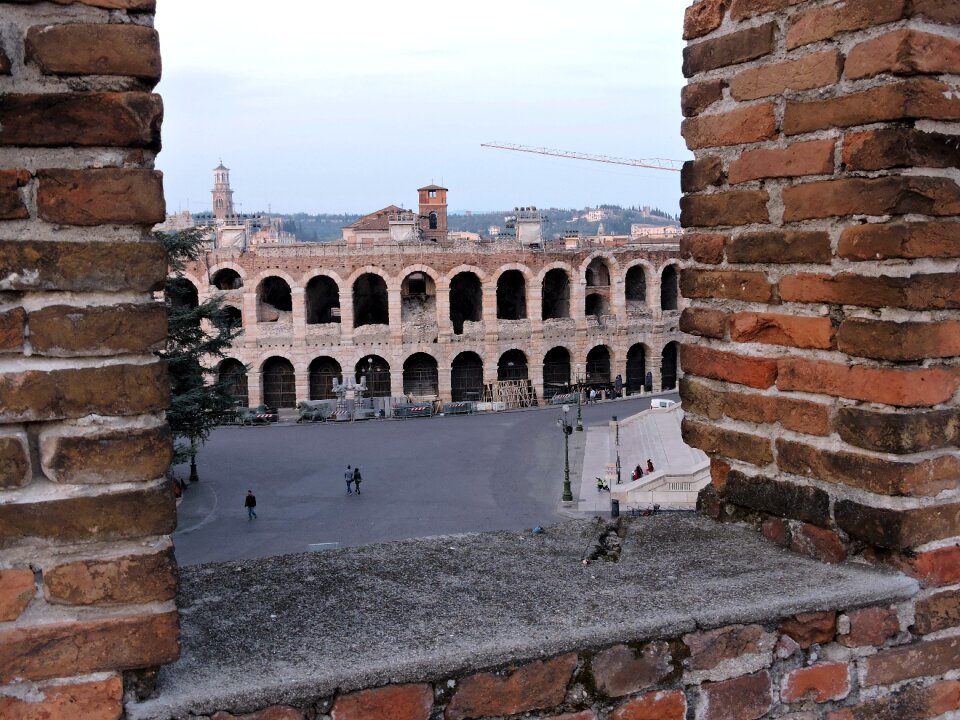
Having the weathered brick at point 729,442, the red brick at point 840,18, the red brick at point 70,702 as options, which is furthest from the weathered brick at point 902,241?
the red brick at point 70,702

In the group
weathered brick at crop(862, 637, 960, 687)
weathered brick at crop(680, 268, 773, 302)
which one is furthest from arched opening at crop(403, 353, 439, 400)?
weathered brick at crop(862, 637, 960, 687)

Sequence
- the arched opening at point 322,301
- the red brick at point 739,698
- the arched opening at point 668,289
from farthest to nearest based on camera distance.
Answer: the arched opening at point 668,289, the arched opening at point 322,301, the red brick at point 739,698

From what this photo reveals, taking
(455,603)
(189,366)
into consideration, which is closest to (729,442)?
(455,603)

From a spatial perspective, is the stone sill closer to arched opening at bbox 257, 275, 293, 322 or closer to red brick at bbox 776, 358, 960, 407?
red brick at bbox 776, 358, 960, 407

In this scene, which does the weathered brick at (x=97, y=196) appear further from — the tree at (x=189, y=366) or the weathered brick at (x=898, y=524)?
the tree at (x=189, y=366)

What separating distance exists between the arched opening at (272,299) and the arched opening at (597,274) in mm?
12314

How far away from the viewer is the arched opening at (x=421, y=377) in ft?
113

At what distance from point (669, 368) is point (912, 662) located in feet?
122

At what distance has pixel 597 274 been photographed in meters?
38.2

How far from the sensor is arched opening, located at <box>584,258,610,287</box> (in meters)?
37.8

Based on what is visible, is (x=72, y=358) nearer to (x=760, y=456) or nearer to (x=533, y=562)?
(x=533, y=562)

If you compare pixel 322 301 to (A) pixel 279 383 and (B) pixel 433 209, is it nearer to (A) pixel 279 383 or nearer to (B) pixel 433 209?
(A) pixel 279 383

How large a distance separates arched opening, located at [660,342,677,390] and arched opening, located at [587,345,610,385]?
9.73ft

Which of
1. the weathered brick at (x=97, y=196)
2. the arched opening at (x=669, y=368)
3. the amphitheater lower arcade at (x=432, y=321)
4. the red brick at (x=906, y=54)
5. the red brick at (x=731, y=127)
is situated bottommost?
the arched opening at (x=669, y=368)
